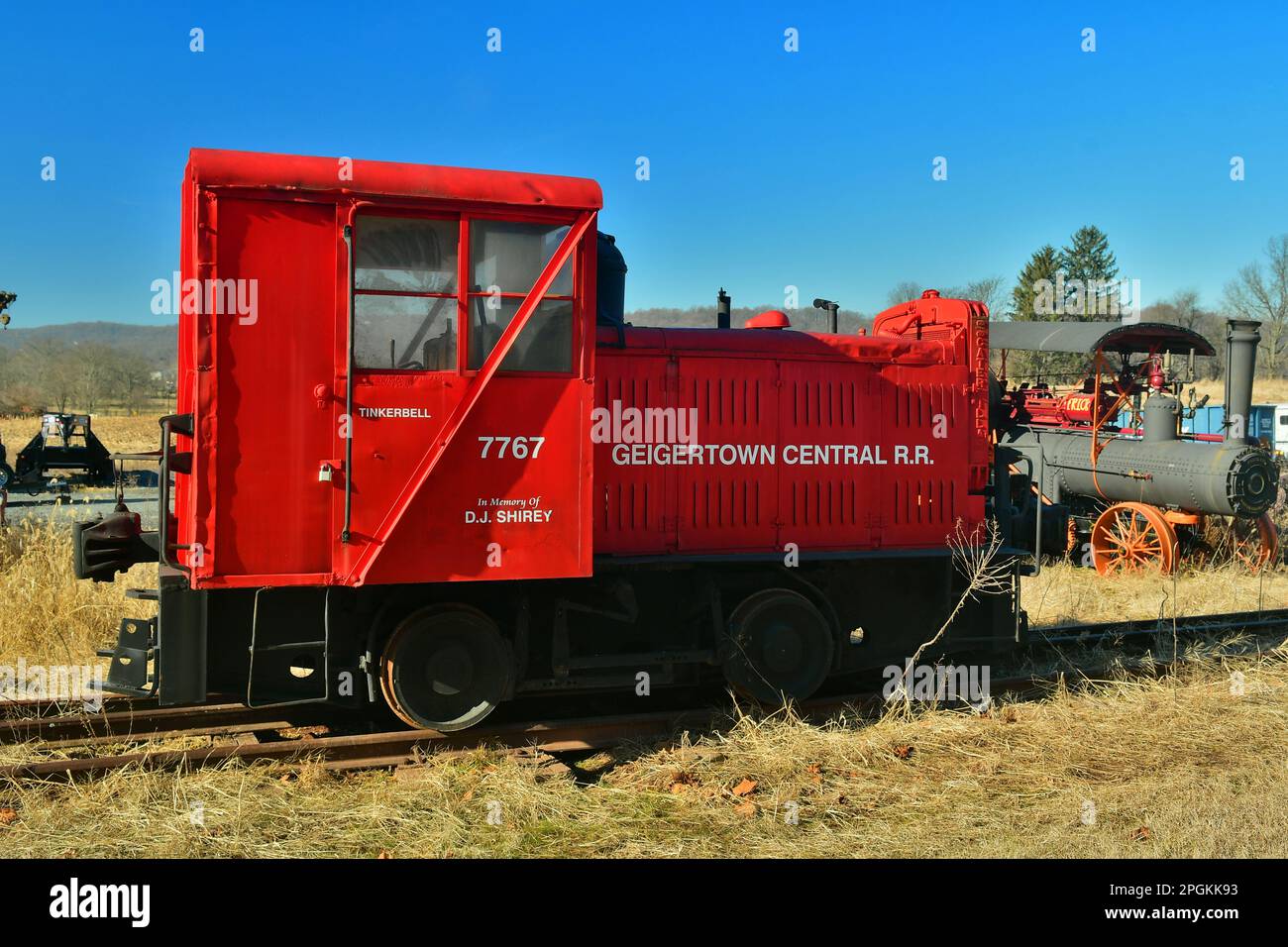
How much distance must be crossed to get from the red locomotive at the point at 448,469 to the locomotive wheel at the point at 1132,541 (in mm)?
9041

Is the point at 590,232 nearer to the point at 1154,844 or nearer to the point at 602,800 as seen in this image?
the point at 602,800

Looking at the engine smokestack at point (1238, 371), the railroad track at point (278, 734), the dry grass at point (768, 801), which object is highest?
the engine smokestack at point (1238, 371)

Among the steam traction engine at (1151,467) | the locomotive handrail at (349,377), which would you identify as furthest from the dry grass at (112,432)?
the locomotive handrail at (349,377)

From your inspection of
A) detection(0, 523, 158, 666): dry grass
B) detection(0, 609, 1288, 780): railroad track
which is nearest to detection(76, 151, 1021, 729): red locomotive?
detection(0, 609, 1288, 780): railroad track

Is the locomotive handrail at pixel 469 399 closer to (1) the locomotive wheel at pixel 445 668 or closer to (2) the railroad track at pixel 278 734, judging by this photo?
(1) the locomotive wheel at pixel 445 668

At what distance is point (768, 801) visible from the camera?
19.6 ft

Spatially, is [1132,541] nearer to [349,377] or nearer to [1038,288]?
[349,377]

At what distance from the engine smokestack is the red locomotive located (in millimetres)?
10434

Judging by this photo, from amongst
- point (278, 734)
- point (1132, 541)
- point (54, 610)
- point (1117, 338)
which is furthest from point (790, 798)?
point (1117, 338)

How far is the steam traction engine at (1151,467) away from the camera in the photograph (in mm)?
14055

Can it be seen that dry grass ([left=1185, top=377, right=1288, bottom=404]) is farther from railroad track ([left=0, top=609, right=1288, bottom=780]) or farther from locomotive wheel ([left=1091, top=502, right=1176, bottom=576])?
railroad track ([left=0, top=609, right=1288, bottom=780])

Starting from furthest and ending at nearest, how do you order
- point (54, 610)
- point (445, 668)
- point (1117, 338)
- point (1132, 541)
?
point (1117, 338), point (1132, 541), point (54, 610), point (445, 668)

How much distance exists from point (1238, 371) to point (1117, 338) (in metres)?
1.90
